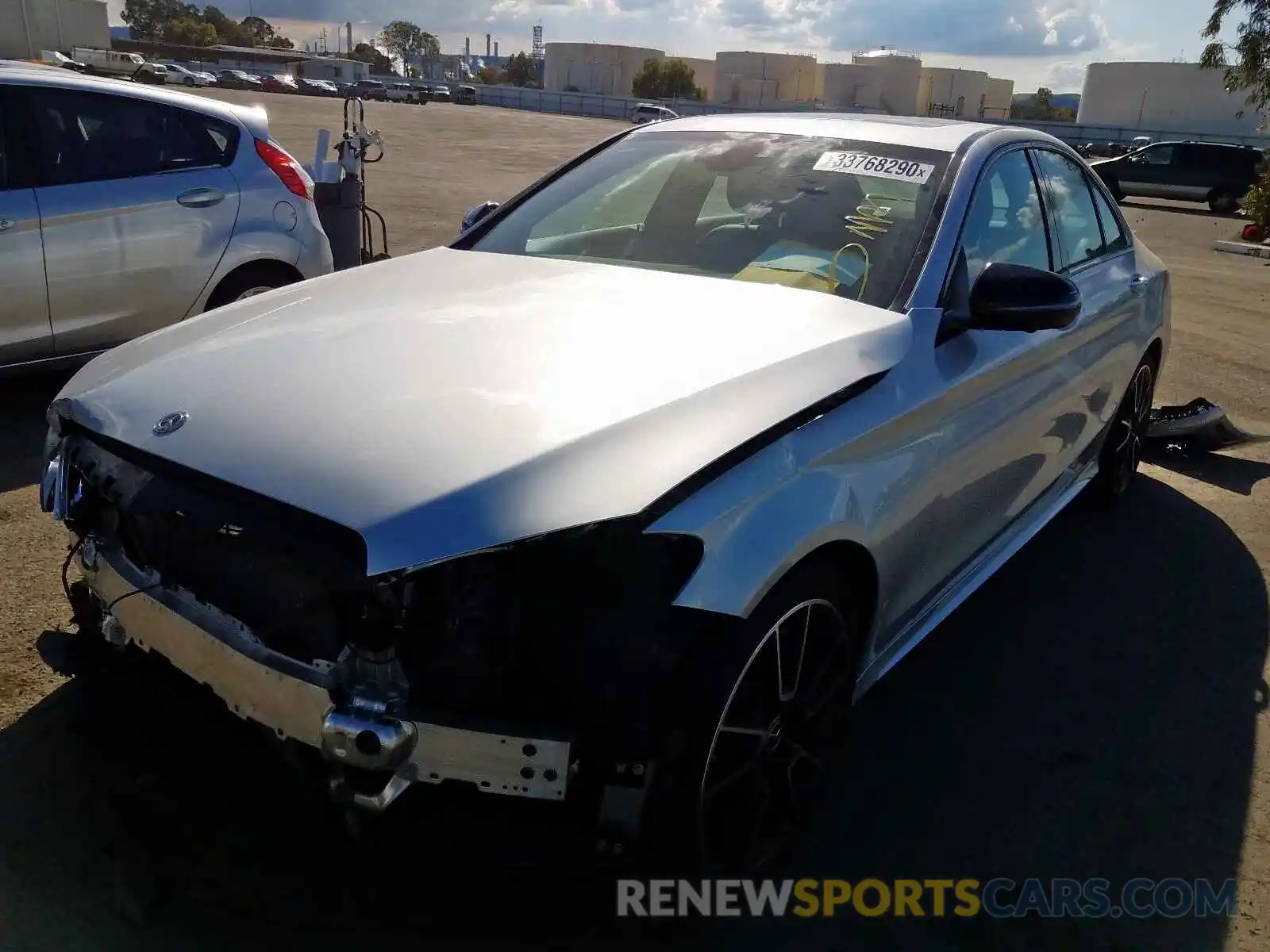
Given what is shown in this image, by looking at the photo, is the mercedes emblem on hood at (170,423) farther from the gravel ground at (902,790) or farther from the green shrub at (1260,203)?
the green shrub at (1260,203)

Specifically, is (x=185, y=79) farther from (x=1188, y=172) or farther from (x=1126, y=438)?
(x=1126, y=438)

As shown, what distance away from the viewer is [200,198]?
209 inches

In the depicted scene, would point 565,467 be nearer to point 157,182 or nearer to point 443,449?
point 443,449

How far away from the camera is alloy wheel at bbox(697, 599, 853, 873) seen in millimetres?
2143

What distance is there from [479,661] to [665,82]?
378ft

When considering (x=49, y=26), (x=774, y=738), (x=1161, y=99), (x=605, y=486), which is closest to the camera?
(x=605, y=486)

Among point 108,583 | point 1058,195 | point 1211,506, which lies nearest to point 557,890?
point 108,583

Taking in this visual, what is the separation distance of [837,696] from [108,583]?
168 centimetres

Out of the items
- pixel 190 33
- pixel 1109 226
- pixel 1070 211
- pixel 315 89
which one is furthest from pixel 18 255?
pixel 190 33

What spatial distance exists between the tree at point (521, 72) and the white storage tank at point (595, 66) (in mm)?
13916

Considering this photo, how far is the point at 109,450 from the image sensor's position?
223 centimetres

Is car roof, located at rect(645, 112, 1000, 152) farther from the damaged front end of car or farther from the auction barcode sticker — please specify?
the damaged front end of car

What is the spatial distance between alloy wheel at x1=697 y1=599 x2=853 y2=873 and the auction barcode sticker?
4.89 ft

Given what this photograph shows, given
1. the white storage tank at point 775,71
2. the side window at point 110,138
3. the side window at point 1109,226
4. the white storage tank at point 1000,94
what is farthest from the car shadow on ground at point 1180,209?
the white storage tank at point 1000,94
